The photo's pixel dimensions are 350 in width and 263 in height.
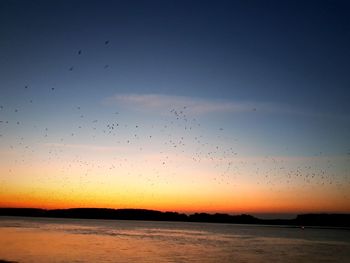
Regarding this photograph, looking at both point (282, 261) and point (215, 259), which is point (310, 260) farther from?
point (215, 259)

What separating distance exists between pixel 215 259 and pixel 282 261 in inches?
295

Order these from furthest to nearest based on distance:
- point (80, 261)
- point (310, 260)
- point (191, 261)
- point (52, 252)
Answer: point (310, 260)
point (52, 252)
point (191, 261)
point (80, 261)

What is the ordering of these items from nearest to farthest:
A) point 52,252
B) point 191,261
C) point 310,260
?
point 191,261, point 52,252, point 310,260

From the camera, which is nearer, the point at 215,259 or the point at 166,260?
the point at 166,260

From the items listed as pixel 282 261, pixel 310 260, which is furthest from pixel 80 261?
→ pixel 310 260

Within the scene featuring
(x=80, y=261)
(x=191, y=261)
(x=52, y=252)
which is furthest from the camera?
(x=52, y=252)

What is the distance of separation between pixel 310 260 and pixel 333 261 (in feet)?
9.87

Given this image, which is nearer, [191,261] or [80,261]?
[80,261]

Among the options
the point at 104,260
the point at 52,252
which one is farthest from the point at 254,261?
the point at 52,252

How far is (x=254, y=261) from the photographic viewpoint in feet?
142

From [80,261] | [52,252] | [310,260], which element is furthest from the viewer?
[310,260]

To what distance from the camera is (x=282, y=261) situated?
146 ft

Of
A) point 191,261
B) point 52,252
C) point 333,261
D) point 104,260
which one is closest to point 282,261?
point 333,261

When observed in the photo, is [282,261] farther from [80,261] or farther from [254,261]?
[80,261]
